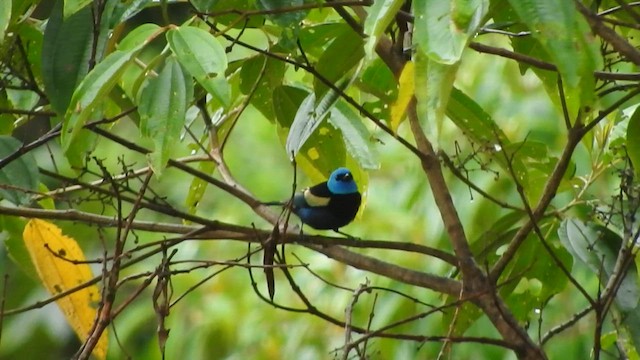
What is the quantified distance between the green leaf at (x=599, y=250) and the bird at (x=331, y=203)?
1.67 ft

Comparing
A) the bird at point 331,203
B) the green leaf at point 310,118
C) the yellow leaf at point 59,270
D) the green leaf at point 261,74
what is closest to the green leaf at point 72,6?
the green leaf at point 310,118

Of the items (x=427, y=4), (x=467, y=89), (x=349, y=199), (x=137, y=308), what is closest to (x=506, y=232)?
(x=349, y=199)

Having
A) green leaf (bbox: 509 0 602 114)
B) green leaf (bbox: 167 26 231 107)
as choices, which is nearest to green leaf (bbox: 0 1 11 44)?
green leaf (bbox: 167 26 231 107)

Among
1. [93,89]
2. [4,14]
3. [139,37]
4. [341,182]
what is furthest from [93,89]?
[341,182]

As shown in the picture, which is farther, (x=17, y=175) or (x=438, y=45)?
(x=17, y=175)

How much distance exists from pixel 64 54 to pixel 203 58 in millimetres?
321

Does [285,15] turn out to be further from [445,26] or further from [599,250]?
[599,250]

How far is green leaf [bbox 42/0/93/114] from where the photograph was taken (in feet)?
3.84

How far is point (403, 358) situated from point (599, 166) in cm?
90

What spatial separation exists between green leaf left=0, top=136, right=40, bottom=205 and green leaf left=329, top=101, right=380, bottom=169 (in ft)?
1.38

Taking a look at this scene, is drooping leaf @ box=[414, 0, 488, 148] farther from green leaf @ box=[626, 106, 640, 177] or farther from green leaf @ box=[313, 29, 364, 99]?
green leaf @ box=[626, 106, 640, 177]

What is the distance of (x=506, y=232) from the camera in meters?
1.51

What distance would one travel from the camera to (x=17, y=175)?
52.2 inches

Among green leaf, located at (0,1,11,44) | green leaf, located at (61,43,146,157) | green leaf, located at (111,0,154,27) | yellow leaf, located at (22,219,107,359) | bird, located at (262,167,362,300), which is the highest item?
bird, located at (262,167,362,300)
